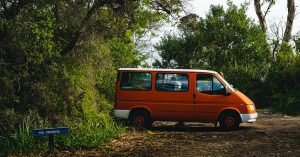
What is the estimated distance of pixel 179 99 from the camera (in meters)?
14.9

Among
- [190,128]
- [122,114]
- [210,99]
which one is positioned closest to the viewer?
[210,99]

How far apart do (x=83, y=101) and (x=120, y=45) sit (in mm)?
7593

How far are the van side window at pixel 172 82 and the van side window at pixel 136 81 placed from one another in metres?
0.32

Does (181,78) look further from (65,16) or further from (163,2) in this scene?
(65,16)

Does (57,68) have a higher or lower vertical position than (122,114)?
higher

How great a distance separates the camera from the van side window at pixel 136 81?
15.0m

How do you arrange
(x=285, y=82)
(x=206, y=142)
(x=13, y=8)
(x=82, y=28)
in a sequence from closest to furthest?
(x=206, y=142) < (x=13, y=8) < (x=82, y=28) < (x=285, y=82)

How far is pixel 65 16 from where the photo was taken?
529 inches

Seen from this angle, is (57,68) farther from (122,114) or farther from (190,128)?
(190,128)

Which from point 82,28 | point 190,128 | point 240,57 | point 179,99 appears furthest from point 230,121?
point 240,57

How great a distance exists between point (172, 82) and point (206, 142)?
3.08 metres

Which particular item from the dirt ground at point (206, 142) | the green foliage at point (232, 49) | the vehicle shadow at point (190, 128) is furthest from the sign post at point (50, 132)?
the green foliage at point (232, 49)

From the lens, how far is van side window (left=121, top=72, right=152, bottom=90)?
591 inches

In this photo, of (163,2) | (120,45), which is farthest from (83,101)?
(120,45)
